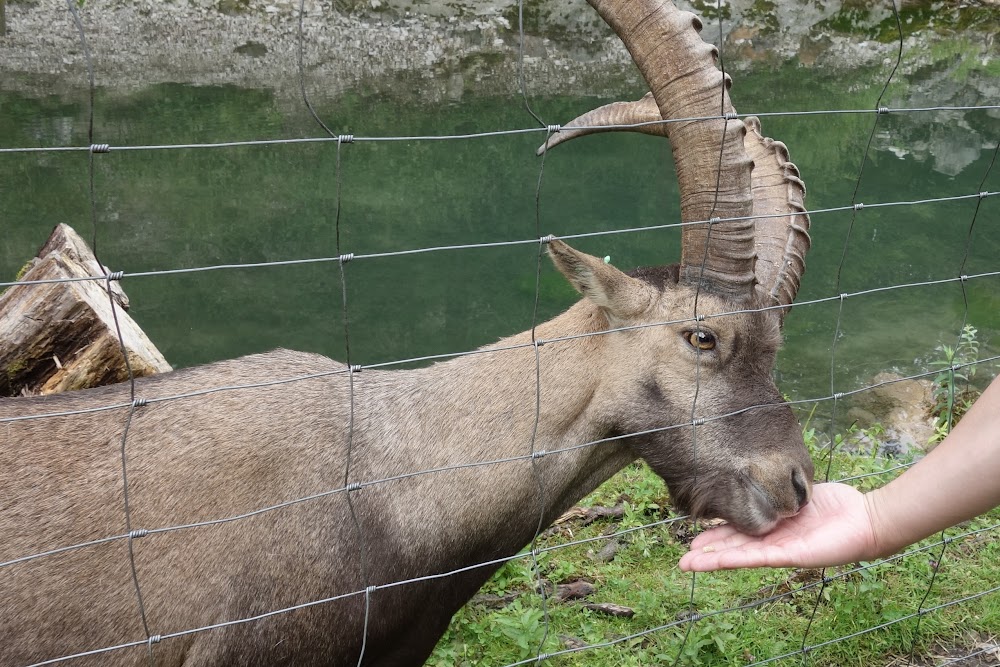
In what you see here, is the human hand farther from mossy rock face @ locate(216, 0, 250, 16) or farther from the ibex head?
mossy rock face @ locate(216, 0, 250, 16)

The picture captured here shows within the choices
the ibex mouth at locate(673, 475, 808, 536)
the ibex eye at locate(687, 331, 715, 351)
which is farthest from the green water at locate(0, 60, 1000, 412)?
the ibex mouth at locate(673, 475, 808, 536)

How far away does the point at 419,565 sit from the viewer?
348 cm

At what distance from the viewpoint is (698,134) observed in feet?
11.2

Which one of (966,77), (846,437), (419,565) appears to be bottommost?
(846,437)

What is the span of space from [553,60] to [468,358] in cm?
1871

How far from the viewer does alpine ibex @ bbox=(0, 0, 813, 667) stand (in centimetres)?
320

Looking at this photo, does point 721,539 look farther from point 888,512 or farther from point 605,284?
point 605,284

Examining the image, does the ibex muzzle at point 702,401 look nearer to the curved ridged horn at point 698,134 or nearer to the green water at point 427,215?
the curved ridged horn at point 698,134

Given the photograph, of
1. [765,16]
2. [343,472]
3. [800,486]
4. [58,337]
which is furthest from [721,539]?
[765,16]

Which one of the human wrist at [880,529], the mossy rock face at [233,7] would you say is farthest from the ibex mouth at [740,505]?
the mossy rock face at [233,7]

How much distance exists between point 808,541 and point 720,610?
1.09 meters

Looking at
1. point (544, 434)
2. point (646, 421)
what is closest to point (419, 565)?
point (544, 434)

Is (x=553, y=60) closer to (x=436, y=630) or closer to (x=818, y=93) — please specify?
(x=818, y=93)

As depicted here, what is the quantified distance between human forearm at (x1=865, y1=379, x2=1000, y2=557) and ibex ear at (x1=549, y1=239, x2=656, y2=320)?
3.51 ft
